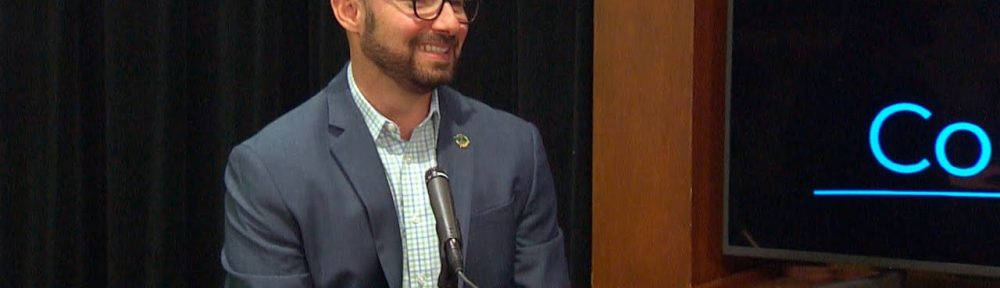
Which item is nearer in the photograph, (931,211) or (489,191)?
(489,191)

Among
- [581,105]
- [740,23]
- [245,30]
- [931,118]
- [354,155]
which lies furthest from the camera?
[245,30]

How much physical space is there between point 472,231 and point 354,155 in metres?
0.21

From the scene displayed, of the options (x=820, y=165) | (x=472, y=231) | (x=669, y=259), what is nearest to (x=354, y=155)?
(x=472, y=231)

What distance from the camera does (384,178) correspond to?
1744mm

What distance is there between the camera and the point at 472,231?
1771 millimetres

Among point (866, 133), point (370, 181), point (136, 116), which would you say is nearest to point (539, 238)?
point (370, 181)

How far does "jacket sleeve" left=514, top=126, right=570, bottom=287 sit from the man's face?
24cm

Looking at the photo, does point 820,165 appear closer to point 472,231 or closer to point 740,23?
point 740,23

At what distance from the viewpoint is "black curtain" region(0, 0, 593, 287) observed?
2.75 metres

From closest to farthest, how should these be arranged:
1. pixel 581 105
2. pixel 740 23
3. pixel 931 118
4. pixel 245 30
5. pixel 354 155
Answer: pixel 354 155, pixel 931 118, pixel 740 23, pixel 581 105, pixel 245 30

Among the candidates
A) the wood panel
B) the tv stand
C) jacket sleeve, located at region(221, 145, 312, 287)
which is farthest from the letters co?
jacket sleeve, located at region(221, 145, 312, 287)

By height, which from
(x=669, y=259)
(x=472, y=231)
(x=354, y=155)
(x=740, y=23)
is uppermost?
(x=740, y=23)

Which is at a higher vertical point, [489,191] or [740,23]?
[740,23]

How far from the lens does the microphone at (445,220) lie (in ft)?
4.42
